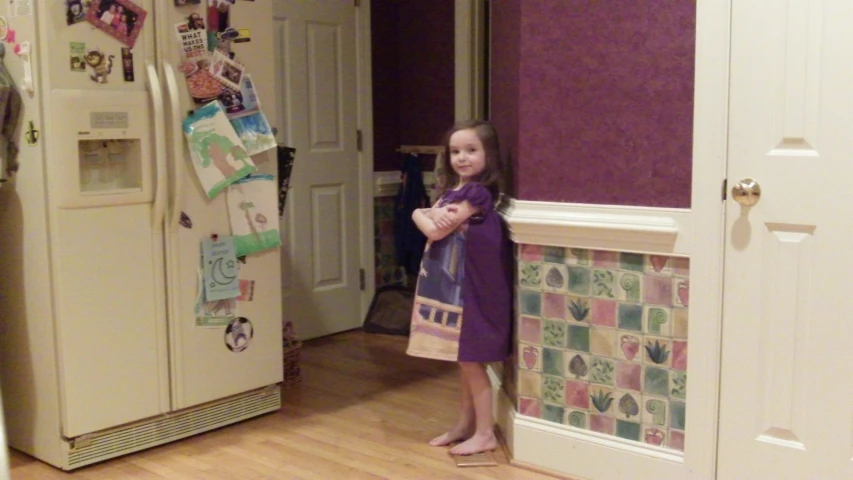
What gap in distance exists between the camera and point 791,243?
2256 millimetres

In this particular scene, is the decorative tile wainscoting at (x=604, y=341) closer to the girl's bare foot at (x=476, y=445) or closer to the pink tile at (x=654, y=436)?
the pink tile at (x=654, y=436)

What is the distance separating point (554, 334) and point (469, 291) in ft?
0.98

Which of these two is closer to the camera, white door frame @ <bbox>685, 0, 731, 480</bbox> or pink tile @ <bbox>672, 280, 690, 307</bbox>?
white door frame @ <bbox>685, 0, 731, 480</bbox>

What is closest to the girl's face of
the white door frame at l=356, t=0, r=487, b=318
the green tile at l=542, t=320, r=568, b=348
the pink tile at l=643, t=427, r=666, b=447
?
the green tile at l=542, t=320, r=568, b=348

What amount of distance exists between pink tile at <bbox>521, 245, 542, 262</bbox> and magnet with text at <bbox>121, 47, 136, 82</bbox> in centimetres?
137

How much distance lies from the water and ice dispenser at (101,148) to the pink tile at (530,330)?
129 cm

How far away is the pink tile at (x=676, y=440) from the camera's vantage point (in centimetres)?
246

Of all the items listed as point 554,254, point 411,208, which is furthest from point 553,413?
point 411,208

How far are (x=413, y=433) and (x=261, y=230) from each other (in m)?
0.91

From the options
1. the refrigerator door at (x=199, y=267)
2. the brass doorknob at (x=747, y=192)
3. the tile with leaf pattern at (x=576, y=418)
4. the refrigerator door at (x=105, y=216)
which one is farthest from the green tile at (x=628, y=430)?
the refrigerator door at (x=105, y=216)

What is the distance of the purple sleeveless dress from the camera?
8.89 feet

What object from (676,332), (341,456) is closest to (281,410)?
(341,456)

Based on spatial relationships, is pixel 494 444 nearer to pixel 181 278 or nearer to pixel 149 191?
pixel 181 278

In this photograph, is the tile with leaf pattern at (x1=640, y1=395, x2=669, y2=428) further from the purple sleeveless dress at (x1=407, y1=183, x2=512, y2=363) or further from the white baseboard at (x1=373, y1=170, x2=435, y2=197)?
the white baseboard at (x1=373, y1=170, x2=435, y2=197)
